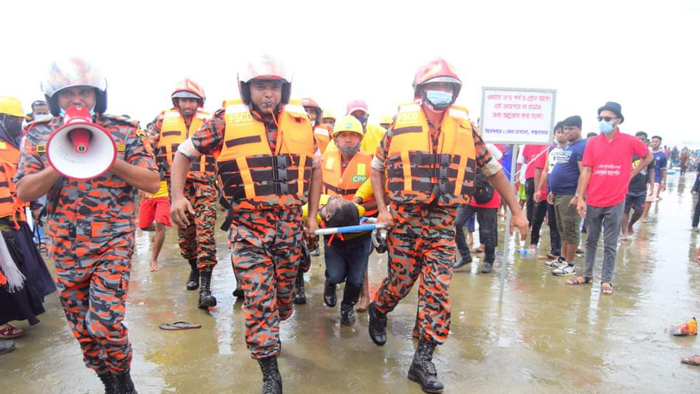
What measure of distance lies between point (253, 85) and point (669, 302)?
196 inches

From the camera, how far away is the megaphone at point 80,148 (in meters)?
2.27

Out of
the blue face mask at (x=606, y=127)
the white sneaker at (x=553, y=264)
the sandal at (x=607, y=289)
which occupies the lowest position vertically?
the white sneaker at (x=553, y=264)

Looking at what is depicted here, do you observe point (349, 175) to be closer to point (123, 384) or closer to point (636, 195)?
point (123, 384)

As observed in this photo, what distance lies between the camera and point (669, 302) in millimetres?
4938

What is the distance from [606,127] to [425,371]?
12.4 feet

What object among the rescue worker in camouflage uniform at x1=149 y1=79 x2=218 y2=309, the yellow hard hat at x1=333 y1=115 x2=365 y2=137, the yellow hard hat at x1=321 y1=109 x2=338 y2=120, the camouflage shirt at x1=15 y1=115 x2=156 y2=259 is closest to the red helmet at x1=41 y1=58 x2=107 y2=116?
the camouflage shirt at x1=15 y1=115 x2=156 y2=259

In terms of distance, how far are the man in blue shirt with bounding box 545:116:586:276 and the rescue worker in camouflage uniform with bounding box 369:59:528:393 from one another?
10.3 ft

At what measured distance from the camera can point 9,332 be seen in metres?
3.76

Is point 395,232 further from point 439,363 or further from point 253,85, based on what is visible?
point 253,85

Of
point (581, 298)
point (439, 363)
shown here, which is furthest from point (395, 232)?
point (581, 298)

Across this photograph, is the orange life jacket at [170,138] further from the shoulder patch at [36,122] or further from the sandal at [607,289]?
the sandal at [607,289]

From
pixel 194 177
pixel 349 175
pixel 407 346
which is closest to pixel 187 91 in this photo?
pixel 194 177

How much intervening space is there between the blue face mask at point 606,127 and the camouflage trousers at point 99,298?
199 inches

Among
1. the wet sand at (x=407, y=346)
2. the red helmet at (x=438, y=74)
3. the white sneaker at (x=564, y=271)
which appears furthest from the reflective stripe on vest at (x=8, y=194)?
the white sneaker at (x=564, y=271)
